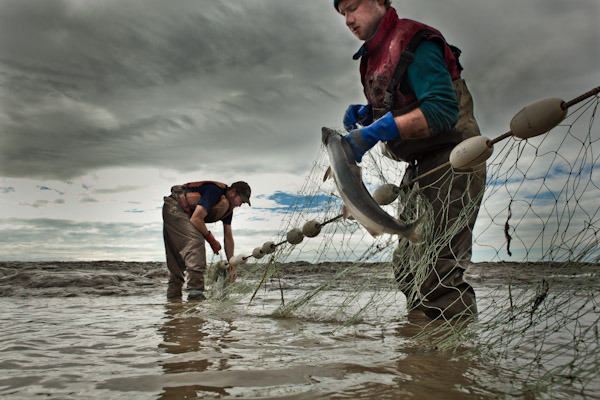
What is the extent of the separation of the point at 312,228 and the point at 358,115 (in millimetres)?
1321

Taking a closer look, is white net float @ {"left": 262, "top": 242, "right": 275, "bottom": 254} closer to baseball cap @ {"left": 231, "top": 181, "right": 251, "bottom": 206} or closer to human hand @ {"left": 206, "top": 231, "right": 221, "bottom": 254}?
human hand @ {"left": 206, "top": 231, "right": 221, "bottom": 254}

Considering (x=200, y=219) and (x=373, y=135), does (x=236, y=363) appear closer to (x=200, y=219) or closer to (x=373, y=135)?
(x=373, y=135)

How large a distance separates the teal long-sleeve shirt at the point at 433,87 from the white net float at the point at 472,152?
1.36 feet

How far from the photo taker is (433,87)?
2.70m

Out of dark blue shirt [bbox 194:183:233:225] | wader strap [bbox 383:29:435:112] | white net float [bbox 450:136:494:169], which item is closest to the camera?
white net float [bbox 450:136:494:169]

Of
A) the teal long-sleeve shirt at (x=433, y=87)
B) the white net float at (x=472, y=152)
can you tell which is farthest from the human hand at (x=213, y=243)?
the white net float at (x=472, y=152)

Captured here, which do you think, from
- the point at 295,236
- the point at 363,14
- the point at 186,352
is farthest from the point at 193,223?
the point at 363,14

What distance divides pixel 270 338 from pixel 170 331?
0.99m

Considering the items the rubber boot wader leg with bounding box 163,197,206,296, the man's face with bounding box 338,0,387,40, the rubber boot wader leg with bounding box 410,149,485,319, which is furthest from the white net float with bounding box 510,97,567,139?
the rubber boot wader leg with bounding box 163,197,206,296

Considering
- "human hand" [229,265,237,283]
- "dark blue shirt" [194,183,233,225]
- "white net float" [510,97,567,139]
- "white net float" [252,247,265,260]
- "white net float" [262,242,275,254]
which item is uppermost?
"dark blue shirt" [194,183,233,225]

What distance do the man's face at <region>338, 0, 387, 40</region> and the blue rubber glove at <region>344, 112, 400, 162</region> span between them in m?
1.03

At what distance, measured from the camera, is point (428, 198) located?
3.17m

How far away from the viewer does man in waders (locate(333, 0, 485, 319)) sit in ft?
8.71

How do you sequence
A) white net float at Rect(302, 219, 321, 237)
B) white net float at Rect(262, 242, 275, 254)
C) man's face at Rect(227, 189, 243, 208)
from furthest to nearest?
man's face at Rect(227, 189, 243, 208) → white net float at Rect(262, 242, 275, 254) → white net float at Rect(302, 219, 321, 237)
